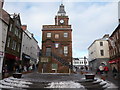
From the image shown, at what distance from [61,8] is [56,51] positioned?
22.5 meters

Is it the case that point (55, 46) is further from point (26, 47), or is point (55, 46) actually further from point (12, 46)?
point (12, 46)

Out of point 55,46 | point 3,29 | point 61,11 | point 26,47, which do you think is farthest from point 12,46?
point 61,11

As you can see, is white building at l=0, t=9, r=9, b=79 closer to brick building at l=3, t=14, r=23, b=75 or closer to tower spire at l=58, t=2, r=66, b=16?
brick building at l=3, t=14, r=23, b=75

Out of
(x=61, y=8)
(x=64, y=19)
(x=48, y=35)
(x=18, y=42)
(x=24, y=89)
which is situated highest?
(x=61, y=8)

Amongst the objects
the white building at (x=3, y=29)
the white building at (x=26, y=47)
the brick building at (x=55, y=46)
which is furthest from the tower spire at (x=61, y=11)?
the white building at (x=3, y=29)

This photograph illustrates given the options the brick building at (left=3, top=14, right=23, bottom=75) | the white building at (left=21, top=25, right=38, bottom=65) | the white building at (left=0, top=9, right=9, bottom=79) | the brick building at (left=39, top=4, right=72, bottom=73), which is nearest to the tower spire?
the brick building at (left=39, top=4, right=72, bottom=73)

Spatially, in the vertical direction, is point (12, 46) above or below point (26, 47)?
below

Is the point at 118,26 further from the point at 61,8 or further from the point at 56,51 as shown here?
the point at 61,8

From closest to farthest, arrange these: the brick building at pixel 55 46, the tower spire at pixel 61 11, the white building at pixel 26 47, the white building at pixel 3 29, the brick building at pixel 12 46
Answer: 1. the white building at pixel 3 29
2. the brick building at pixel 12 46
3. the brick building at pixel 55 46
4. the white building at pixel 26 47
5. the tower spire at pixel 61 11

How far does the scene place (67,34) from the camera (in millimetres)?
30734

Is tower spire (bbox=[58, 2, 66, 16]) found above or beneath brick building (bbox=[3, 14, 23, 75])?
above

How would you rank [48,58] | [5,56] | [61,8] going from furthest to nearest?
1. [61,8]
2. [48,58]
3. [5,56]

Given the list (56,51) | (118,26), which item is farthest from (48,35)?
(118,26)

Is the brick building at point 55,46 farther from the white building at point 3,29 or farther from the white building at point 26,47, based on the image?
the white building at point 3,29
